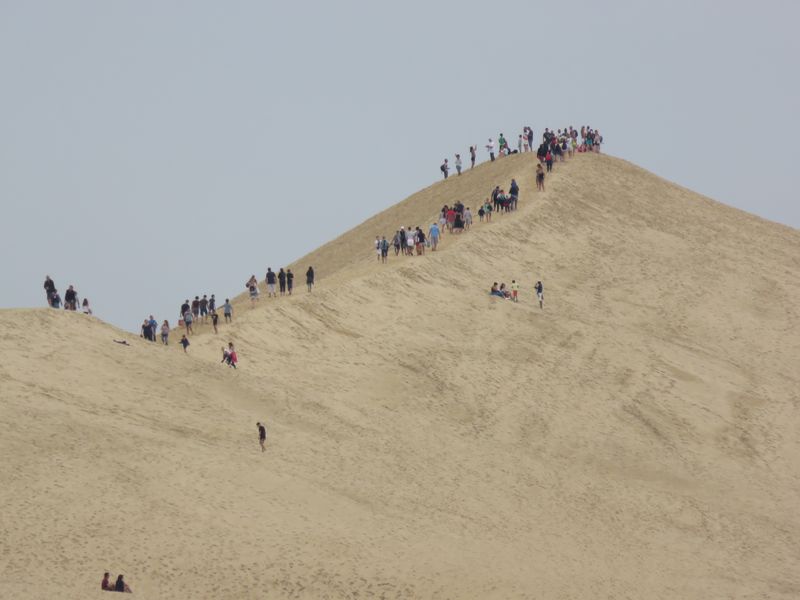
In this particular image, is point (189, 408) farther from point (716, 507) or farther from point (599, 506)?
point (716, 507)

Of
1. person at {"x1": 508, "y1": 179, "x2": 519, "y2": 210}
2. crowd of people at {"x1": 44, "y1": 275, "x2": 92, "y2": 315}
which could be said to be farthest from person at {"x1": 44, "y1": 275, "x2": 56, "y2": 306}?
person at {"x1": 508, "y1": 179, "x2": 519, "y2": 210}

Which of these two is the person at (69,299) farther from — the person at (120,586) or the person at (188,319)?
the person at (120,586)

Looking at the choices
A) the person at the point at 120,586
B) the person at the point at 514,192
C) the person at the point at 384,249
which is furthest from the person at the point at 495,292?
the person at the point at 120,586

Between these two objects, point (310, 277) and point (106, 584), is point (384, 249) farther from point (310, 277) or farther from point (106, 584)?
point (106, 584)

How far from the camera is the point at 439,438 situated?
1660 inches

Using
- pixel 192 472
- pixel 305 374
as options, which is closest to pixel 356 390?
pixel 305 374

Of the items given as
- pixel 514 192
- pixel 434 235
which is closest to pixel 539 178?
pixel 514 192

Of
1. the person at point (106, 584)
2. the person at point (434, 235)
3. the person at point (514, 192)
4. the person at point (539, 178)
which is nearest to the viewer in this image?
the person at point (106, 584)

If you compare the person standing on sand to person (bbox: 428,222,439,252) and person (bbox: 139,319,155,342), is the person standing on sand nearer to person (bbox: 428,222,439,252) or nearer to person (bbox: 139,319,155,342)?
person (bbox: 139,319,155,342)

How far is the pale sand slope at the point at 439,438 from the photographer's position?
33.5 m

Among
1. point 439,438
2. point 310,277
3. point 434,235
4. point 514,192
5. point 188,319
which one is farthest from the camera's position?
point 514,192

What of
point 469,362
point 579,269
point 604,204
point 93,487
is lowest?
point 93,487

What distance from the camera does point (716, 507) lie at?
43000 millimetres

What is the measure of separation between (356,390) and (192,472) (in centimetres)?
875
